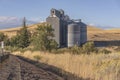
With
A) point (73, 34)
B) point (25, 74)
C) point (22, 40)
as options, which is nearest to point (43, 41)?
point (22, 40)

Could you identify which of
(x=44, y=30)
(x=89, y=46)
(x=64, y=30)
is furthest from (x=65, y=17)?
(x=89, y=46)

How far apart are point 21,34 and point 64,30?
11702mm

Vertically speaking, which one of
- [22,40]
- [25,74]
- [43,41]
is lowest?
[22,40]

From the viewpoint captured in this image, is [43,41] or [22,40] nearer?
[43,41]

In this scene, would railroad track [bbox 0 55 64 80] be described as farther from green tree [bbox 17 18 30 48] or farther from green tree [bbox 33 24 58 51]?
green tree [bbox 17 18 30 48]

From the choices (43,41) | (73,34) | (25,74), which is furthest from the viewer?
(73,34)

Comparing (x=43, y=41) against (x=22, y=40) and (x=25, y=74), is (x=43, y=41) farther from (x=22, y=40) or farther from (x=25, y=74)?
(x=25, y=74)

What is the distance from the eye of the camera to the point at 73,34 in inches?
3866

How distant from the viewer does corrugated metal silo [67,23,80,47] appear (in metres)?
96.8

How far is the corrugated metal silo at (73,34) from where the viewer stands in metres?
96.8

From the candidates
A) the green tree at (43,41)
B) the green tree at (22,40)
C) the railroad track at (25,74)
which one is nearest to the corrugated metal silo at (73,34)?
the green tree at (22,40)

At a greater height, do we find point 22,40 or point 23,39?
point 23,39

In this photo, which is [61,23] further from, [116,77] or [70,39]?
[116,77]

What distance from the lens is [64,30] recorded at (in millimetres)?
100125
